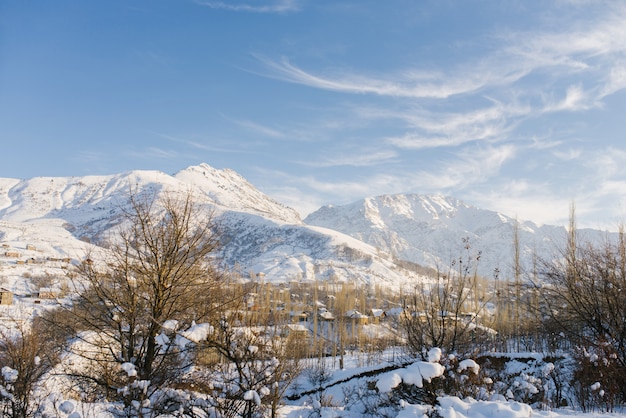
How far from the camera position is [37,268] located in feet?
245

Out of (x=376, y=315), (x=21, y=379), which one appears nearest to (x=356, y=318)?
(x=376, y=315)

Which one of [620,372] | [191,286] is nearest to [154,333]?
[191,286]

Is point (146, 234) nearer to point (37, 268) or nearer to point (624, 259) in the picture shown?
point (624, 259)

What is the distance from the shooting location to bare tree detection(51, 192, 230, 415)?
9469 millimetres

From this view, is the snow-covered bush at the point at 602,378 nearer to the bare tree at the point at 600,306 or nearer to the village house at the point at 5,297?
the bare tree at the point at 600,306

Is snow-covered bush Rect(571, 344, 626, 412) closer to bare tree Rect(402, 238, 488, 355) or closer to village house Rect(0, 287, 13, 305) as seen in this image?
bare tree Rect(402, 238, 488, 355)

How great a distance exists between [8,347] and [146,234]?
17.5 feet

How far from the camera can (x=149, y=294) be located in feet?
33.1

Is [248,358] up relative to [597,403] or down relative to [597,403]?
up

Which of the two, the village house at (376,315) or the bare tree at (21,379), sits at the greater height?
the bare tree at (21,379)

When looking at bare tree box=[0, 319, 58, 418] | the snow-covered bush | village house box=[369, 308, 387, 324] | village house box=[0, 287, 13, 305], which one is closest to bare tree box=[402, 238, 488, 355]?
the snow-covered bush

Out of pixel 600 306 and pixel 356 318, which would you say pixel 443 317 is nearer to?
pixel 600 306

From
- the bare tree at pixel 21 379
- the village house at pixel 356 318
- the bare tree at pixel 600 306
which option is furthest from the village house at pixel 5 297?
the bare tree at pixel 600 306

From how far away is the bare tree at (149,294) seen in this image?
9.47 m
